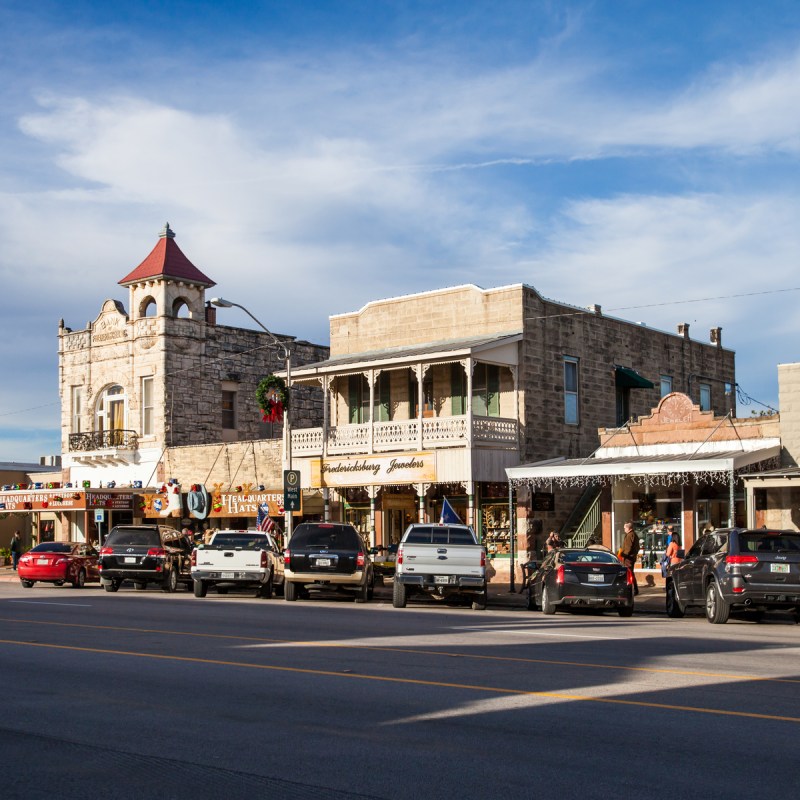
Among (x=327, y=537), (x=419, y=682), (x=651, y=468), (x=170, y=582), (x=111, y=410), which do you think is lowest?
(x=170, y=582)

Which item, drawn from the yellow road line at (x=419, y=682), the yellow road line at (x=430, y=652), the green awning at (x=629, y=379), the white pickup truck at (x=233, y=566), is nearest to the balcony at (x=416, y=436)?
the green awning at (x=629, y=379)

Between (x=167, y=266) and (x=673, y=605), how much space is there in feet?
91.0

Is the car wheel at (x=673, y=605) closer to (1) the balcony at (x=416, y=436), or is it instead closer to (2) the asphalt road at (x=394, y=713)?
(2) the asphalt road at (x=394, y=713)

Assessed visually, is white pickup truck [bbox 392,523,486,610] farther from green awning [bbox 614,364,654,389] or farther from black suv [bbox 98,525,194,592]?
green awning [bbox 614,364,654,389]

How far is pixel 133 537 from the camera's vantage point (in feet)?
100

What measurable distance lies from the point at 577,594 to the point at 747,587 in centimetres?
360

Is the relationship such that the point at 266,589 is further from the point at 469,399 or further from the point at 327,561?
the point at 469,399

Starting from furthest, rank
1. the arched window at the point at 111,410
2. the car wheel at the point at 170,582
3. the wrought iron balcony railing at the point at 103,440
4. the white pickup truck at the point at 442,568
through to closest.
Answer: the arched window at the point at 111,410
the wrought iron balcony railing at the point at 103,440
the car wheel at the point at 170,582
the white pickup truck at the point at 442,568

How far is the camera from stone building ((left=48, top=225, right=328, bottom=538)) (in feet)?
144

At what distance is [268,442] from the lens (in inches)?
1586

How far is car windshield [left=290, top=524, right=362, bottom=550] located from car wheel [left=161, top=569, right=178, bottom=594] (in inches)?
232

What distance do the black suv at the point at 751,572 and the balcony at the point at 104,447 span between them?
28.8 meters

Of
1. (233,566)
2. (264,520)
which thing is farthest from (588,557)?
(264,520)

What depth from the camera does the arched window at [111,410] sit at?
45875mm
